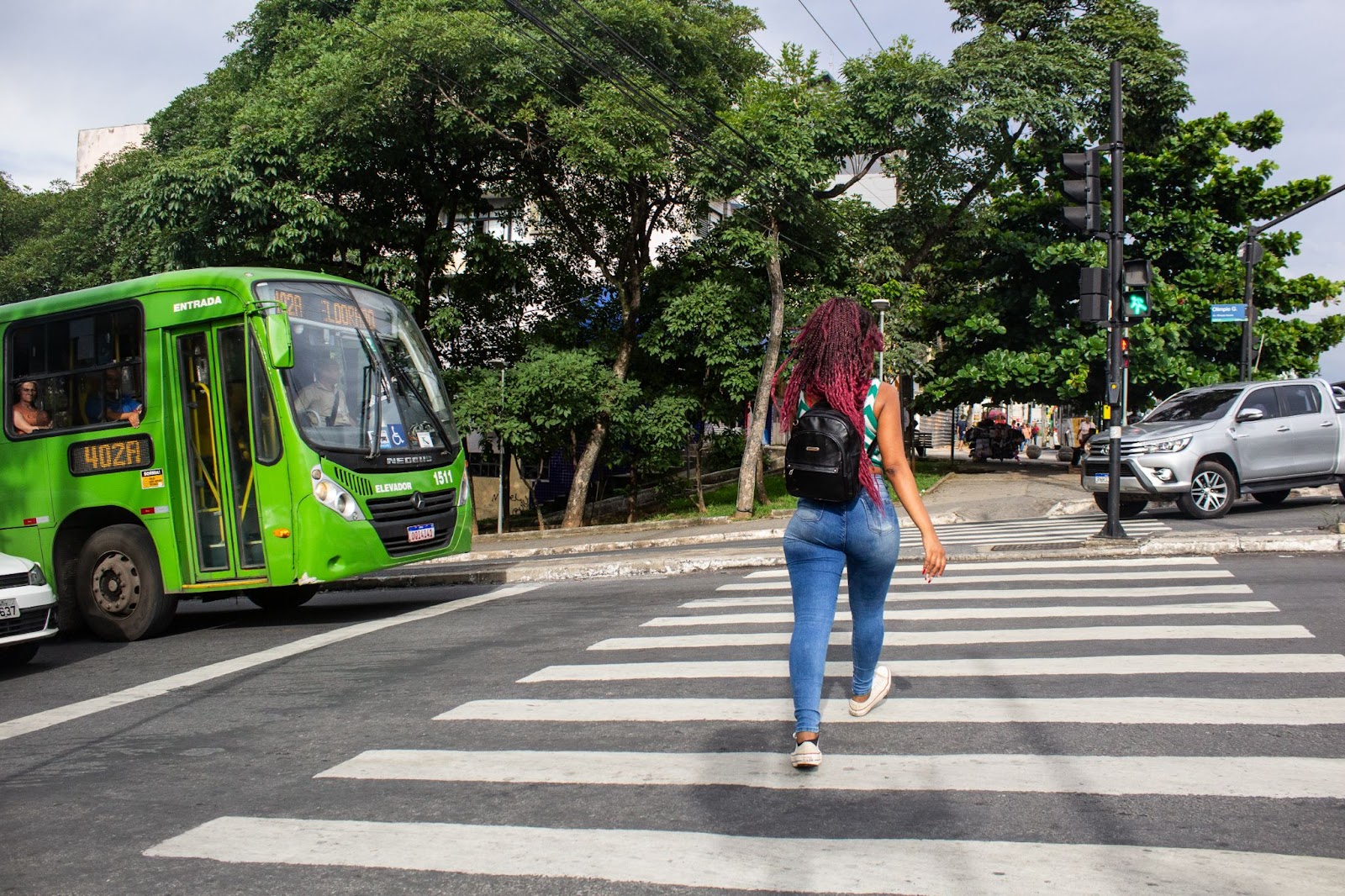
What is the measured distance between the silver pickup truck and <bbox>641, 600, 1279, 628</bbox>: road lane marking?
716 cm

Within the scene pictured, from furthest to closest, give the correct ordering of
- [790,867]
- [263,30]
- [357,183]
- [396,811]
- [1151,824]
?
[263,30] < [357,183] < [396,811] < [1151,824] < [790,867]

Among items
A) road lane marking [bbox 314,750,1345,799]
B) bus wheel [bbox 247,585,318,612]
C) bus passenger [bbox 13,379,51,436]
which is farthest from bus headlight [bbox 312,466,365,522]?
road lane marking [bbox 314,750,1345,799]

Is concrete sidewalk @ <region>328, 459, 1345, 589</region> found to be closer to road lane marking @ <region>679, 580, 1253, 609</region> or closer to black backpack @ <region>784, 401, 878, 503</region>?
road lane marking @ <region>679, 580, 1253, 609</region>

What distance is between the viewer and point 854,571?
484 cm

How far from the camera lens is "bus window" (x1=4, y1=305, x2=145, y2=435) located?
10.2 metres

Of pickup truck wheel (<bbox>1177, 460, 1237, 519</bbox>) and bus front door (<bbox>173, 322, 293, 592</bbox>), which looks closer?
bus front door (<bbox>173, 322, 293, 592</bbox>)

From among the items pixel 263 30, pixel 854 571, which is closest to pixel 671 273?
pixel 263 30

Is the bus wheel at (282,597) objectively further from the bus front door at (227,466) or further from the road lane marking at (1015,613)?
the road lane marking at (1015,613)

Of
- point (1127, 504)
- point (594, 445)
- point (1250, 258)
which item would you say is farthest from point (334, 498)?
point (1250, 258)

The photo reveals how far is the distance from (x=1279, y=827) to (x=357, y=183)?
2274 centimetres

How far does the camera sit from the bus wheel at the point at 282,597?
11555mm

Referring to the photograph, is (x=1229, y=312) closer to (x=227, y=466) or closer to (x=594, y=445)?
(x=594, y=445)

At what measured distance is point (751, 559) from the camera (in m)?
13.0

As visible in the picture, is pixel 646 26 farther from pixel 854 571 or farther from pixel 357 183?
pixel 854 571
